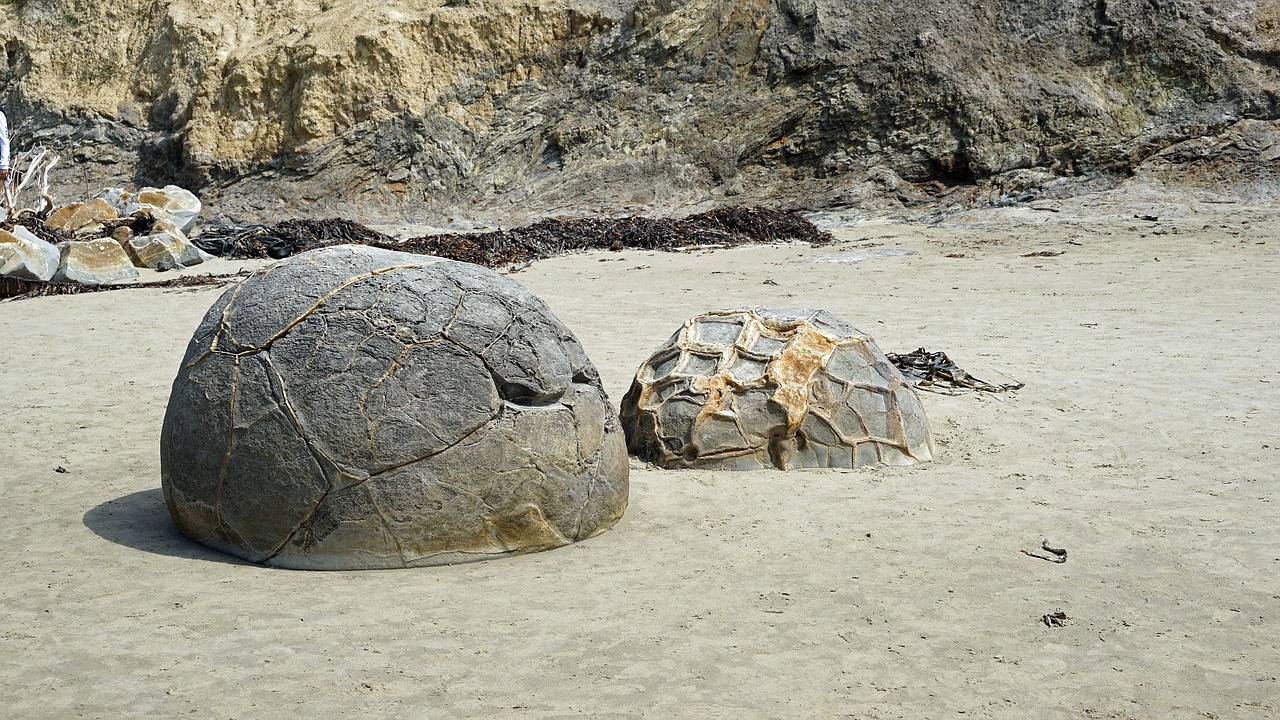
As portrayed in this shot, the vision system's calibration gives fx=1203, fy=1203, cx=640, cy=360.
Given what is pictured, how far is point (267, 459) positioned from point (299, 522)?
249mm

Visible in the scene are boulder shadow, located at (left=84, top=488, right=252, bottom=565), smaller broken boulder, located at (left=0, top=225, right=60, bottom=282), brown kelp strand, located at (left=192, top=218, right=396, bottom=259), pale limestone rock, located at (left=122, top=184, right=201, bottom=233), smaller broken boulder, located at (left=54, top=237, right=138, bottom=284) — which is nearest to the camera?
boulder shadow, located at (left=84, top=488, right=252, bottom=565)

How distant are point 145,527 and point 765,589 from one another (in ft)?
8.09

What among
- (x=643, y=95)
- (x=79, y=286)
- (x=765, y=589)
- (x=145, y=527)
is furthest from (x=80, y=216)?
(x=765, y=589)

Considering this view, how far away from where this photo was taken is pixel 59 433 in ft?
21.1

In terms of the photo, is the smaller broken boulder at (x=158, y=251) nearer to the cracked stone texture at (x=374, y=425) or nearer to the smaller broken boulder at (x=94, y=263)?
the smaller broken boulder at (x=94, y=263)

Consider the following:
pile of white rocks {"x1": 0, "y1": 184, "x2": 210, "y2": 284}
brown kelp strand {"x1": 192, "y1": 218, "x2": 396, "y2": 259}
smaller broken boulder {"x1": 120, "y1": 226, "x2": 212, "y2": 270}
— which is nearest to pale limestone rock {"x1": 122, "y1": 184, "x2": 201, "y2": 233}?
pile of white rocks {"x1": 0, "y1": 184, "x2": 210, "y2": 284}

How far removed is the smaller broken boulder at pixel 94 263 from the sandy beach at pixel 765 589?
4.73 metres

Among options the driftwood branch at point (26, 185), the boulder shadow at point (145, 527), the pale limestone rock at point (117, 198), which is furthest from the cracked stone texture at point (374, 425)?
the pale limestone rock at point (117, 198)

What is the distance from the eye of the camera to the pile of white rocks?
11969 millimetres

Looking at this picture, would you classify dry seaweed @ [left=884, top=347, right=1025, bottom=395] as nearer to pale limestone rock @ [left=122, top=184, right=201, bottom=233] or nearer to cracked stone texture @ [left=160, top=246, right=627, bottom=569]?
cracked stone texture @ [left=160, top=246, right=627, bottom=569]

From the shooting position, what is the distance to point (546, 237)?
551 inches

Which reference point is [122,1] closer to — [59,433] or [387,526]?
[59,433]

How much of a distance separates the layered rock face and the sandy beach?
8.98 m

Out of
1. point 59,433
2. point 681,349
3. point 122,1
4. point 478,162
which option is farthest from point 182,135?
point 681,349
